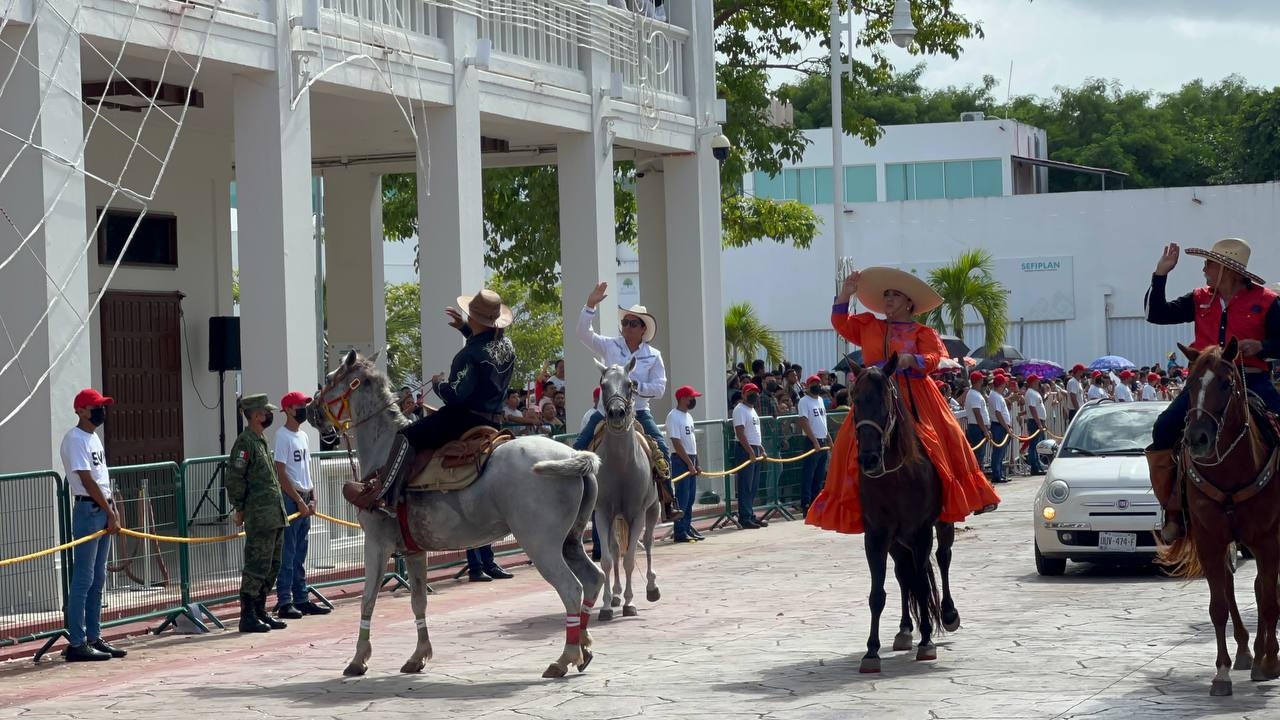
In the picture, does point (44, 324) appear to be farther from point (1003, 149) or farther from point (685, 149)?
point (1003, 149)

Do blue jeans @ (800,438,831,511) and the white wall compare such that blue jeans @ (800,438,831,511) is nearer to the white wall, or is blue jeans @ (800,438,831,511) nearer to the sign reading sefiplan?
the white wall

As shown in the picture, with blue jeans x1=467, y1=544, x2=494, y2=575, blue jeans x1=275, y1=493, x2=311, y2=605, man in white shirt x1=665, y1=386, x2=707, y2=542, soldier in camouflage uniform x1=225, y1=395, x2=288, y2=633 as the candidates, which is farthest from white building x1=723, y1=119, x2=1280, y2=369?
soldier in camouflage uniform x1=225, y1=395, x2=288, y2=633

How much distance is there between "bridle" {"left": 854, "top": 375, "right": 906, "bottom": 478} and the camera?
10.7 meters

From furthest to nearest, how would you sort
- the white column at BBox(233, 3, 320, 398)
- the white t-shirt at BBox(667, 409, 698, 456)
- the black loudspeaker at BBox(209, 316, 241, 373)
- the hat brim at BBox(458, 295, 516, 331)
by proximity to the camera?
the black loudspeaker at BBox(209, 316, 241, 373) → the white t-shirt at BBox(667, 409, 698, 456) → the white column at BBox(233, 3, 320, 398) → the hat brim at BBox(458, 295, 516, 331)

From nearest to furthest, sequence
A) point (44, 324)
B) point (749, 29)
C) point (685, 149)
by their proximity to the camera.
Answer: point (44, 324) < point (685, 149) < point (749, 29)

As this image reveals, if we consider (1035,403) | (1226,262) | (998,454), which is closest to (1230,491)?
(1226,262)

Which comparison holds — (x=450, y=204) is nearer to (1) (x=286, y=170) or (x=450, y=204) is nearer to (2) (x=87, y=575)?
(1) (x=286, y=170)

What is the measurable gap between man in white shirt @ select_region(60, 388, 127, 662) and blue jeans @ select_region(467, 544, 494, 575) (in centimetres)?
533

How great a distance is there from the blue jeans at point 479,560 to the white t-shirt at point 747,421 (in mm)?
→ 6117

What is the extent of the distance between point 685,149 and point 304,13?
896 cm

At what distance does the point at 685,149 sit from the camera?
25.7 meters

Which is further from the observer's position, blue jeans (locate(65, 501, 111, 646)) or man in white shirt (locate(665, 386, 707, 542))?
man in white shirt (locate(665, 386, 707, 542))

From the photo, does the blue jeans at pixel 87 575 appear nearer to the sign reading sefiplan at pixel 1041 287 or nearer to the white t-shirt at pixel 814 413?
the white t-shirt at pixel 814 413

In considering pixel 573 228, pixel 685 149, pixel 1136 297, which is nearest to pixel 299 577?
pixel 573 228
